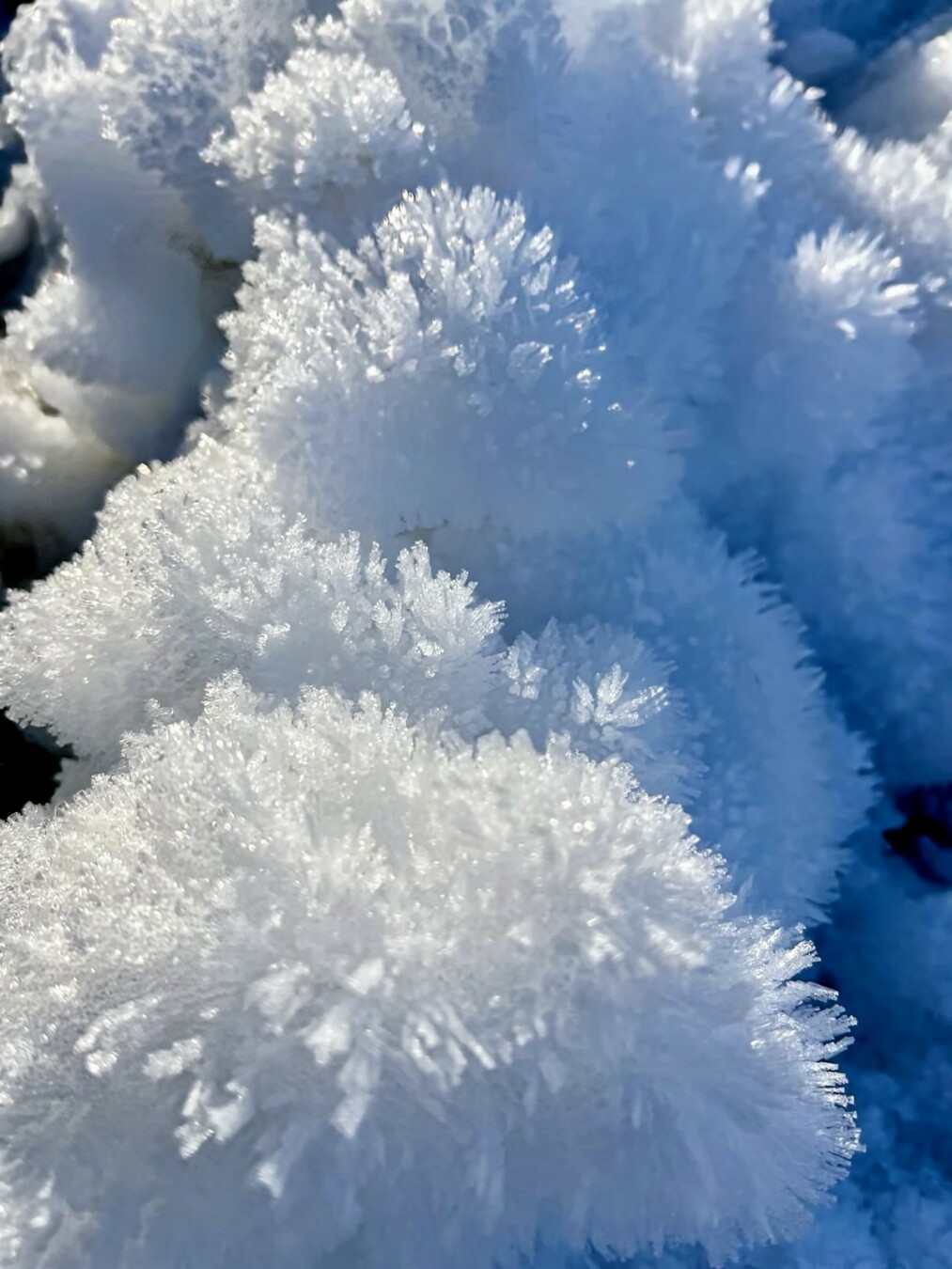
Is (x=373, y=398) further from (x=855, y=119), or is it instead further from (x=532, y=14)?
(x=855, y=119)

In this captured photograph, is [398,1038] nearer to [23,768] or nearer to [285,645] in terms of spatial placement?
[285,645]

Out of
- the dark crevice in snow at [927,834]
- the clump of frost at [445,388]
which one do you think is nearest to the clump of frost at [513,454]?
the clump of frost at [445,388]

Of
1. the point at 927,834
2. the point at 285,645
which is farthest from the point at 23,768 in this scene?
the point at 927,834

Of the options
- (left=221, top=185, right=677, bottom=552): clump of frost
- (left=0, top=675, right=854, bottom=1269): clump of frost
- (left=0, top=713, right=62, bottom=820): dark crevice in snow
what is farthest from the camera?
(left=0, top=713, right=62, bottom=820): dark crevice in snow

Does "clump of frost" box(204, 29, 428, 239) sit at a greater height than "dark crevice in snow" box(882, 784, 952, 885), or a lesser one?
greater

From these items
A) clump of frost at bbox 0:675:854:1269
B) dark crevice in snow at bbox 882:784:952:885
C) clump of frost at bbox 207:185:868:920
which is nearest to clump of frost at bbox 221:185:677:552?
clump of frost at bbox 207:185:868:920

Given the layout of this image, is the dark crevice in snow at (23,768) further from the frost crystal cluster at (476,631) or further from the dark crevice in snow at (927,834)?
the dark crevice in snow at (927,834)

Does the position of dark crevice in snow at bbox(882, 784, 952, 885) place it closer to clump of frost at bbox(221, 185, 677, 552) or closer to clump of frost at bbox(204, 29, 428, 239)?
clump of frost at bbox(221, 185, 677, 552)

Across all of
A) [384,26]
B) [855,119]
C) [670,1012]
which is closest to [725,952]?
[670,1012]
